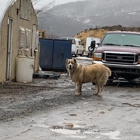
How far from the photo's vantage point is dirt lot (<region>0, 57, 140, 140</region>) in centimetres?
756

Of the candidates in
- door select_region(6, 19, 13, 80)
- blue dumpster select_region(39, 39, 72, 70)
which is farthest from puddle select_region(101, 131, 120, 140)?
blue dumpster select_region(39, 39, 72, 70)

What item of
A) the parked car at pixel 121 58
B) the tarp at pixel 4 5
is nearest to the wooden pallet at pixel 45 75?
the parked car at pixel 121 58

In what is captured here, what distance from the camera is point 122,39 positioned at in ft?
57.0

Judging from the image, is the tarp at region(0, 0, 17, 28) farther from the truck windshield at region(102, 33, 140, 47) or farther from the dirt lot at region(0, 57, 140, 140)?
the truck windshield at region(102, 33, 140, 47)

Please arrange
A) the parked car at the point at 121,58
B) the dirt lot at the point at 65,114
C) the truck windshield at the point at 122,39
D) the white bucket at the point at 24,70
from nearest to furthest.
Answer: the dirt lot at the point at 65,114, the parked car at the point at 121,58, the white bucket at the point at 24,70, the truck windshield at the point at 122,39

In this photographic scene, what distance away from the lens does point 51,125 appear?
27.1 ft

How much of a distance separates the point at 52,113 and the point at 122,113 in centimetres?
172

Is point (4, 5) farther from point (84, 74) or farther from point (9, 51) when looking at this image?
point (84, 74)

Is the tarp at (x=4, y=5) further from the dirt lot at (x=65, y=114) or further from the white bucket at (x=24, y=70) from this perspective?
the dirt lot at (x=65, y=114)

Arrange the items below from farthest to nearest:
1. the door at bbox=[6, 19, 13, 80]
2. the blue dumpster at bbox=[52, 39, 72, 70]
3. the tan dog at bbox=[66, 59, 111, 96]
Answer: the blue dumpster at bbox=[52, 39, 72, 70] < the door at bbox=[6, 19, 13, 80] < the tan dog at bbox=[66, 59, 111, 96]

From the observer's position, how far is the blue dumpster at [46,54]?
2331 cm

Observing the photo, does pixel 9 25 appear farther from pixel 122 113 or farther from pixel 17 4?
pixel 122 113

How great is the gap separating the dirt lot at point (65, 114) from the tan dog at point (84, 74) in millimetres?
420

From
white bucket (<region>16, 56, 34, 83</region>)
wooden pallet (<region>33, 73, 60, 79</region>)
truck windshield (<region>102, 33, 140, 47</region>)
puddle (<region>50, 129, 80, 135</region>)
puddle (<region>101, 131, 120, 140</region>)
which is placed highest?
truck windshield (<region>102, 33, 140, 47</region>)
